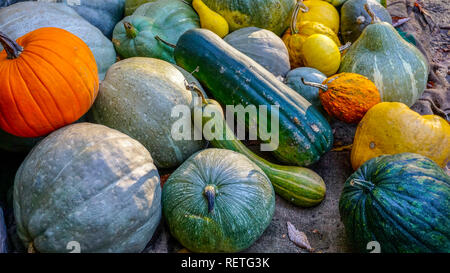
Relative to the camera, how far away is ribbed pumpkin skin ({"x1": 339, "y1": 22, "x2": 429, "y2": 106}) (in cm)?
301

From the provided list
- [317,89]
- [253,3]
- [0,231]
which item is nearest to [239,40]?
[253,3]

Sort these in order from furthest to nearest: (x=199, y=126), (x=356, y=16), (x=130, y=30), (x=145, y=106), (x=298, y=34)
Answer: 1. (x=356, y=16)
2. (x=298, y=34)
3. (x=130, y=30)
4. (x=199, y=126)
5. (x=145, y=106)

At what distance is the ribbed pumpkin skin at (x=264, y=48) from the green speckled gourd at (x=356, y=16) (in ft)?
3.61

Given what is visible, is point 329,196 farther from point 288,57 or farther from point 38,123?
point 38,123

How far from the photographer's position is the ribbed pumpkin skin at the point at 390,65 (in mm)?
3008

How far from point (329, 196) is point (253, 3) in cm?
183

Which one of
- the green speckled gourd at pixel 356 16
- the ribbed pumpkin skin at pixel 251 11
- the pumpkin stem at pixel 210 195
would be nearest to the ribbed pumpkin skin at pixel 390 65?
the green speckled gourd at pixel 356 16

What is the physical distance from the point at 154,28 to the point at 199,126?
45.3 inches

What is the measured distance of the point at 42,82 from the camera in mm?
2031

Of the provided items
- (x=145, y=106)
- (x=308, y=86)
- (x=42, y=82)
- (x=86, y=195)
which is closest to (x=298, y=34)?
(x=308, y=86)

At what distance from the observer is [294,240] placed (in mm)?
2244

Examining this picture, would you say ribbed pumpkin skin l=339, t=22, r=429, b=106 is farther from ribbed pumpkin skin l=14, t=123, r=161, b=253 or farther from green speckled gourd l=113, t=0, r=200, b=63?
ribbed pumpkin skin l=14, t=123, r=161, b=253

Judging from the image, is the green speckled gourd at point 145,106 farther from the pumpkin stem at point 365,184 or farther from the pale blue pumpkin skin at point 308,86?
the pumpkin stem at point 365,184

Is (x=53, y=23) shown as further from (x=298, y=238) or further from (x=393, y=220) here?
(x=393, y=220)
